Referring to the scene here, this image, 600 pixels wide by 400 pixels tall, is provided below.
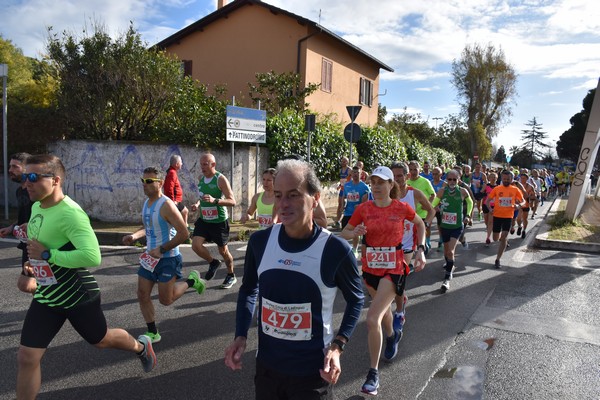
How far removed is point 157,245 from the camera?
4641 mm

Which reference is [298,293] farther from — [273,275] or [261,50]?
[261,50]

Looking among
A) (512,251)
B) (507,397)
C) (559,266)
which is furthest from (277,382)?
(512,251)

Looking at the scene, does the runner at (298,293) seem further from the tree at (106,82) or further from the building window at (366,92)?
the building window at (366,92)

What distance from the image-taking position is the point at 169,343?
471cm

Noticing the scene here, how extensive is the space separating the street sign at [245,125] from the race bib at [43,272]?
897 cm

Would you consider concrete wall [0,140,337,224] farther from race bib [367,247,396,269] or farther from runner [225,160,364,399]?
runner [225,160,364,399]

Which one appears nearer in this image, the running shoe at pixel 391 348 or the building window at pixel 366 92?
the running shoe at pixel 391 348

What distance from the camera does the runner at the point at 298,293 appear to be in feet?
7.23

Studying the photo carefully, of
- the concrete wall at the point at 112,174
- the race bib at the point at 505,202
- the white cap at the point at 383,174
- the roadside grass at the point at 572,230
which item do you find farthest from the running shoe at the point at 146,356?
the roadside grass at the point at 572,230

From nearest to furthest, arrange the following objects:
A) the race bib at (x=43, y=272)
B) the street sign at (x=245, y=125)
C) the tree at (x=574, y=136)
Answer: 1. the race bib at (x=43, y=272)
2. the street sign at (x=245, y=125)
3. the tree at (x=574, y=136)

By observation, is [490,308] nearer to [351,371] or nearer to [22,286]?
[351,371]

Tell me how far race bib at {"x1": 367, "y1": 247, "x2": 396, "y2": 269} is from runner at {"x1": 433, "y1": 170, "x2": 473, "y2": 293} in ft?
10.4

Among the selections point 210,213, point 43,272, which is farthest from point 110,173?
point 43,272

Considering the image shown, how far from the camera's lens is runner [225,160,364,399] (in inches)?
86.8
